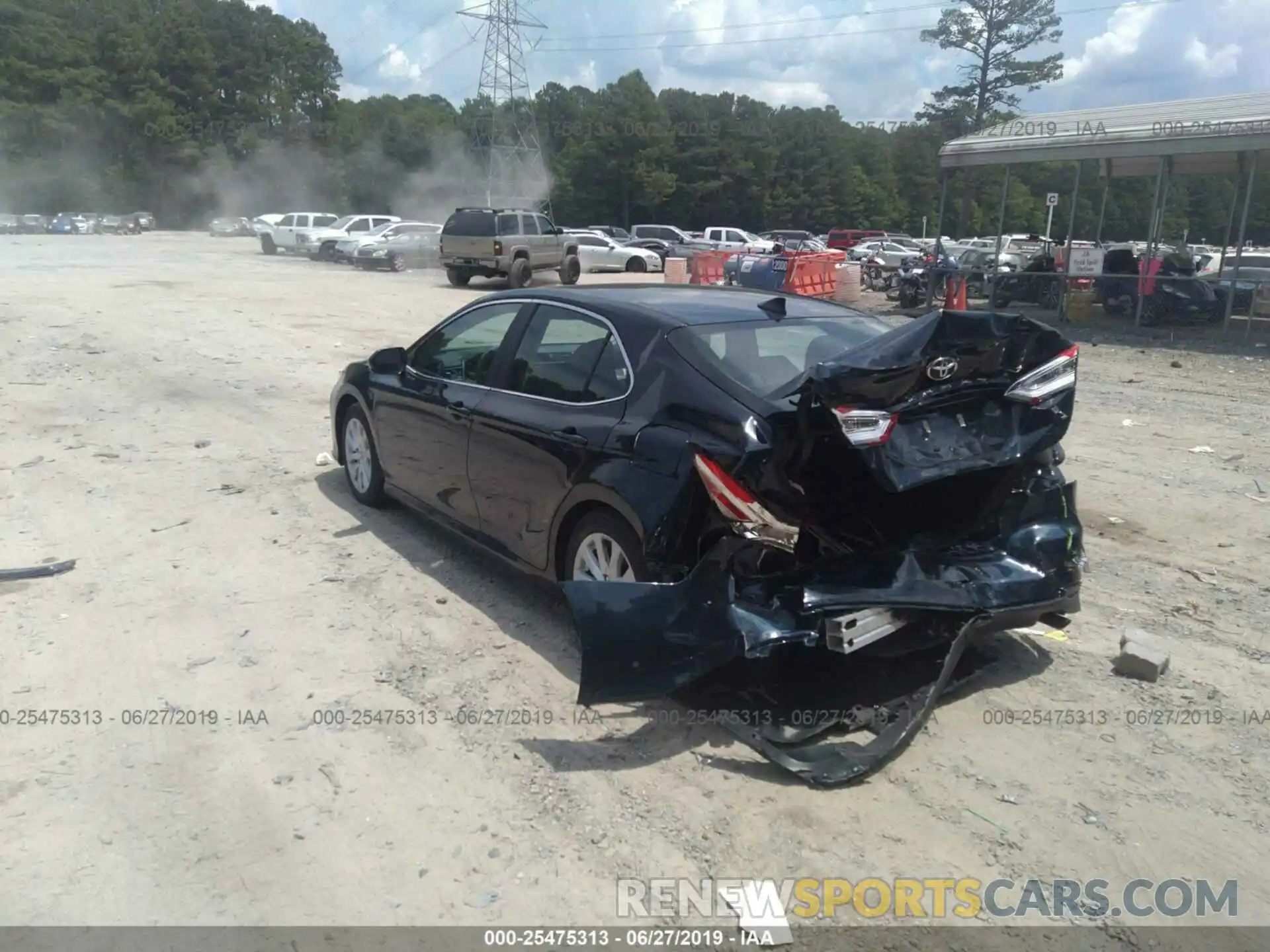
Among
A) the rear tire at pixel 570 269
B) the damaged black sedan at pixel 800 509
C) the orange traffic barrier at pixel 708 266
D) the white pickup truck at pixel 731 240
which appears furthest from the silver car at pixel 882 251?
the damaged black sedan at pixel 800 509

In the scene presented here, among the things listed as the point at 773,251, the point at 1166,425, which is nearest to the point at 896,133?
the point at 773,251

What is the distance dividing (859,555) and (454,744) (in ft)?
5.87

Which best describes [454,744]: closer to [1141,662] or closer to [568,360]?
[568,360]

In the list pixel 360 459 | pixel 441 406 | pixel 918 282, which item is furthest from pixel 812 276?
pixel 441 406

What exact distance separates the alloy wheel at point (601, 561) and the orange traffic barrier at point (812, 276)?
18738 mm

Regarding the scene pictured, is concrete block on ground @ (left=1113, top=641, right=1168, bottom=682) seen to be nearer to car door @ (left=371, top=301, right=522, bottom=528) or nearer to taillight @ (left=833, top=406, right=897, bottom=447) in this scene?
taillight @ (left=833, top=406, right=897, bottom=447)

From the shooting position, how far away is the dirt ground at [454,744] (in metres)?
3.17

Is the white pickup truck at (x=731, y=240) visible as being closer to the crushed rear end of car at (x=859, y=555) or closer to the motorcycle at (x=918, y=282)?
the motorcycle at (x=918, y=282)

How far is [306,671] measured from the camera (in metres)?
4.49

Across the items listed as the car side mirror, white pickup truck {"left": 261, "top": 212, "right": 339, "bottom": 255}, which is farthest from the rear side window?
the car side mirror

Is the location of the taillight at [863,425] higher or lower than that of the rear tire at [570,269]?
higher

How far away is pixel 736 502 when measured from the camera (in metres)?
3.84

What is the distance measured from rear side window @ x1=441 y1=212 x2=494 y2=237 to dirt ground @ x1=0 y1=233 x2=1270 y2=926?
Answer: 19.3 metres

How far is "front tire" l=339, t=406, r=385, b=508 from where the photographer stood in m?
6.56
